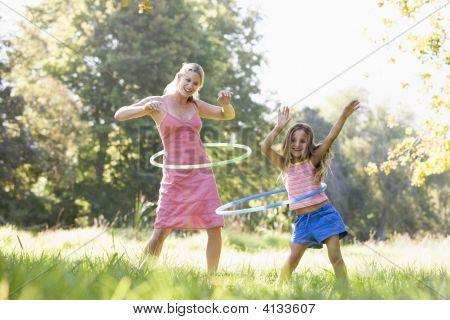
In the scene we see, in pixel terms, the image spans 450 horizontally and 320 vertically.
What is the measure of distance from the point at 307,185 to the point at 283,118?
56 centimetres

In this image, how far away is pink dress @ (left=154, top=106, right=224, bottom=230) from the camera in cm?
443

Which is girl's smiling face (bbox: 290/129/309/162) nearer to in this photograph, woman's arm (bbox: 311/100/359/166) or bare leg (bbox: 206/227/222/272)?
woman's arm (bbox: 311/100/359/166)

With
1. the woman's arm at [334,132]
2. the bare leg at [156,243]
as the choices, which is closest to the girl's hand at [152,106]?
the bare leg at [156,243]

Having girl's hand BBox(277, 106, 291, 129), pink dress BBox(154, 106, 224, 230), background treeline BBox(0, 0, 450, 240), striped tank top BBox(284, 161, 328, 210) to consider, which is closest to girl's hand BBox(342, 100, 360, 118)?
girl's hand BBox(277, 106, 291, 129)

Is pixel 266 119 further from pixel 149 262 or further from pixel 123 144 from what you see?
pixel 149 262

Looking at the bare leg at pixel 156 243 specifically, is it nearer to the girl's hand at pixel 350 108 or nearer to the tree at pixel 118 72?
the girl's hand at pixel 350 108

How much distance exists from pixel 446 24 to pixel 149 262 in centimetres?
478

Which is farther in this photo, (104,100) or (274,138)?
(104,100)

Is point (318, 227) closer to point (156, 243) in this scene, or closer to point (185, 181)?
point (185, 181)

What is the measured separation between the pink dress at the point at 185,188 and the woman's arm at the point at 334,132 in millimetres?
854

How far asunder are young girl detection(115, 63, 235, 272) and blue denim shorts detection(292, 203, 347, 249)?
2.20 ft

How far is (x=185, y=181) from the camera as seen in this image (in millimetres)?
4473

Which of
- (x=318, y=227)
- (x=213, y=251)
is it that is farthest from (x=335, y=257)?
(x=213, y=251)

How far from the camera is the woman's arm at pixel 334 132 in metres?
3.89
